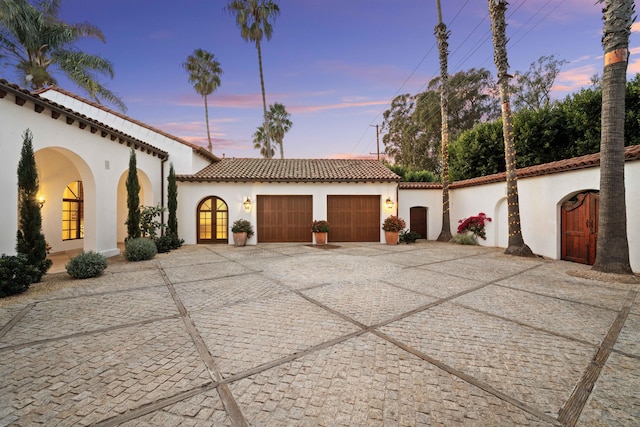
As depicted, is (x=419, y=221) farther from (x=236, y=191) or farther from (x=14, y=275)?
(x=14, y=275)

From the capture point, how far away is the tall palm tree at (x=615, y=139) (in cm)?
657

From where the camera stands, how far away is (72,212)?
11.7 meters

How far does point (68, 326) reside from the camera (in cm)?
395

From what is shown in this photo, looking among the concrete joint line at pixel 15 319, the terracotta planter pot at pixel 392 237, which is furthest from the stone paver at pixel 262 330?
the terracotta planter pot at pixel 392 237

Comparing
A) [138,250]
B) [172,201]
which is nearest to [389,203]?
[172,201]

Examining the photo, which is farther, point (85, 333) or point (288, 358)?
point (85, 333)

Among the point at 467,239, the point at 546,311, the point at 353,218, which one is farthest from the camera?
the point at 353,218

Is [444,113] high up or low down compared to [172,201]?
up

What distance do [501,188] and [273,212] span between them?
11.2 metres

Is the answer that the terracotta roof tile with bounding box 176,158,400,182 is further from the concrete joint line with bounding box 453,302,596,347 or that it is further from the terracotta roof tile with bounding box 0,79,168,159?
the concrete joint line with bounding box 453,302,596,347

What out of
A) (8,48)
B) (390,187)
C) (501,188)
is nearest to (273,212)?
(390,187)

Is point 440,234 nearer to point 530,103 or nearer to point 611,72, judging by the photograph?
point 611,72

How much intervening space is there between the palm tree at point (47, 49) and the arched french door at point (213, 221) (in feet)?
31.9

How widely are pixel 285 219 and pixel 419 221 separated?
26.9 ft
